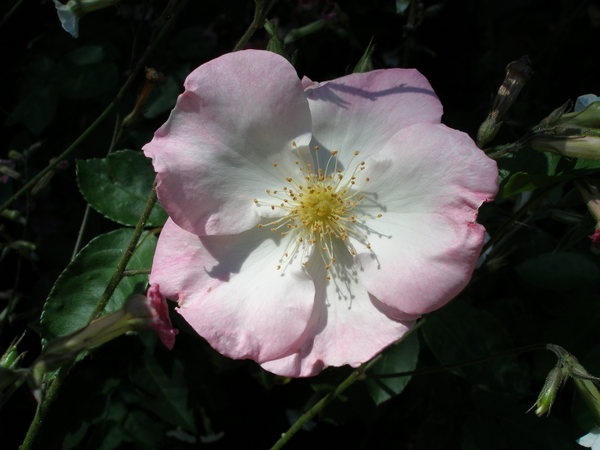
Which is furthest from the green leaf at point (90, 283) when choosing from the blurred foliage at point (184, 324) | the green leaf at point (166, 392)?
the green leaf at point (166, 392)

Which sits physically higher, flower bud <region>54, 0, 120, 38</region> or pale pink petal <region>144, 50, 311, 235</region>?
flower bud <region>54, 0, 120, 38</region>

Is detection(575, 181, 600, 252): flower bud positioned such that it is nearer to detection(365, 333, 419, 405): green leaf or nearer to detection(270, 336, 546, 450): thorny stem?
detection(270, 336, 546, 450): thorny stem

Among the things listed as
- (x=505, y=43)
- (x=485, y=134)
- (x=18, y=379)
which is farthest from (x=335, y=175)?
(x=505, y=43)

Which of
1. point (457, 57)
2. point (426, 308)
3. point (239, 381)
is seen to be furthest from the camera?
point (457, 57)

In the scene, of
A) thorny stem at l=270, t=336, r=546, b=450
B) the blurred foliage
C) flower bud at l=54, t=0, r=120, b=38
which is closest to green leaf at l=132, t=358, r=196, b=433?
the blurred foliage

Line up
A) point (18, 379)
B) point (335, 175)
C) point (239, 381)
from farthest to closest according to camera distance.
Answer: point (239, 381) < point (335, 175) < point (18, 379)

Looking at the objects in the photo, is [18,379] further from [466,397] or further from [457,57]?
[457,57]
